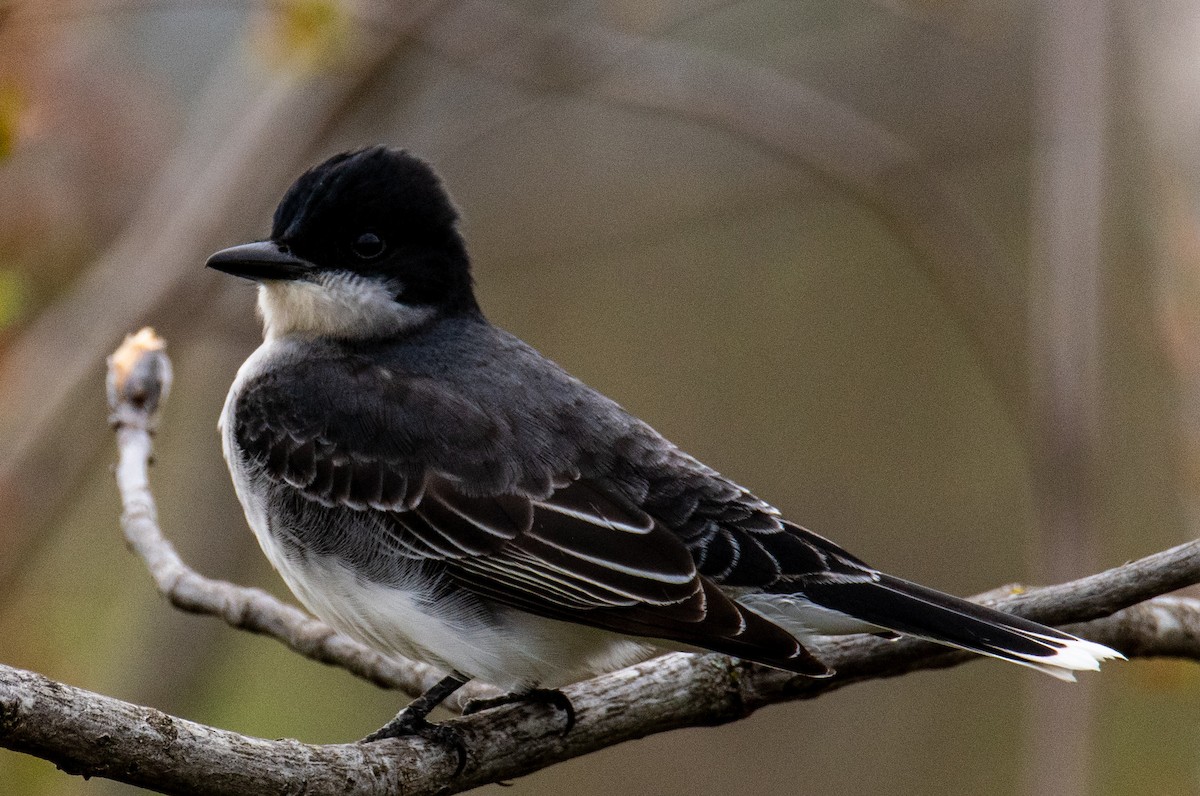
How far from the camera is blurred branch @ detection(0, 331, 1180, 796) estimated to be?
2625 millimetres

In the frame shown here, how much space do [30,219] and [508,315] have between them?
4.12 meters

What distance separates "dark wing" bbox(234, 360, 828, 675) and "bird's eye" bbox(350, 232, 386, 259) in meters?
0.42

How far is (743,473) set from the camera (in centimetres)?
930

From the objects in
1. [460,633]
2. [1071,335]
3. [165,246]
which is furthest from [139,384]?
[1071,335]

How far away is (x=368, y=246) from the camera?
180 inches

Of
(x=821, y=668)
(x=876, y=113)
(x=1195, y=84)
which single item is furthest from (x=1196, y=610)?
(x=876, y=113)

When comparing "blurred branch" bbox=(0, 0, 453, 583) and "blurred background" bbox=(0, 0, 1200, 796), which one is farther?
"blurred branch" bbox=(0, 0, 453, 583)

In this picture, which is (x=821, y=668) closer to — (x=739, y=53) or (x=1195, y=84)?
(x=1195, y=84)

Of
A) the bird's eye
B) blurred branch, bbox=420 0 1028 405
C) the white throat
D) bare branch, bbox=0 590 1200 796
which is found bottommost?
bare branch, bbox=0 590 1200 796

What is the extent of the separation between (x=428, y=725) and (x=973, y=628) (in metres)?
1.44

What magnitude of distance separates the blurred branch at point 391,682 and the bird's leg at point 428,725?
31 mm

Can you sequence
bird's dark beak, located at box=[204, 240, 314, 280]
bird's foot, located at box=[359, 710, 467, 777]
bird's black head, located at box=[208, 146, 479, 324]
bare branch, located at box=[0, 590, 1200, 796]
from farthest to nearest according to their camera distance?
1. bird's black head, located at box=[208, 146, 479, 324]
2. bird's dark beak, located at box=[204, 240, 314, 280]
3. bird's foot, located at box=[359, 710, 467, 777]
4. bare branch, located at box=[0, 590, 1200, 796]

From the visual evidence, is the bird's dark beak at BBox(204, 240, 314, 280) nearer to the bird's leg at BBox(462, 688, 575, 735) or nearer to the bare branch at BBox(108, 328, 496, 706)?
the bare branch at BBox(108, 328, 496, 706)

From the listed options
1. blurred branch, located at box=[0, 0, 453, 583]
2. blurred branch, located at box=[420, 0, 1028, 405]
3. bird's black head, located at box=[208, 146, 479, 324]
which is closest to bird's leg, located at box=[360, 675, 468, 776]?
bird's black head, located at box=[208, 146, 479, 324]
